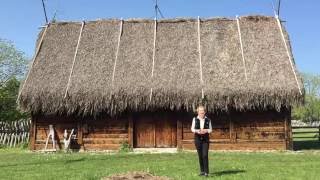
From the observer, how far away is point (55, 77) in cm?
2372

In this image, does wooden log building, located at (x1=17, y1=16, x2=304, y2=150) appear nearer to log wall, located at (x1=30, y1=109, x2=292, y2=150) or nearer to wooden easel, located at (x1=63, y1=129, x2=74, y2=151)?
log wall, located at (x1=30, y1=109, x2=292, y2=150)

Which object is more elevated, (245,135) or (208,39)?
(208,39)

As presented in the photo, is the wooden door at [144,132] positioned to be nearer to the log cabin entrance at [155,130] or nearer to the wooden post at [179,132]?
the log cabin entrance at [155,130]

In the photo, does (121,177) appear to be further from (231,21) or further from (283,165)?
(231,21)

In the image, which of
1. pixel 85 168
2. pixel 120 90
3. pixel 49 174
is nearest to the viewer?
A: pixel 49 174

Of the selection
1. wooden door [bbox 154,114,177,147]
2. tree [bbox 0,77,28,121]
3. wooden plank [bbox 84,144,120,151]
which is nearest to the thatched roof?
wooden door [bbox 154,114,177,147]

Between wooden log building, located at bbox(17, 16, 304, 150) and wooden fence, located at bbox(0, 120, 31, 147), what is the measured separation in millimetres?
4626

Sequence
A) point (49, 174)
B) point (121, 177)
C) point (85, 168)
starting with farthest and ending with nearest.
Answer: point (85, 168) < point (49, 174) < point (121, 177)

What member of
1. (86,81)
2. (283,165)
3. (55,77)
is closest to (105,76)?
(86,81)

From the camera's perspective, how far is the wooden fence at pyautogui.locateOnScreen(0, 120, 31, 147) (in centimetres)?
2788

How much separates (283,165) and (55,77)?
12.2m

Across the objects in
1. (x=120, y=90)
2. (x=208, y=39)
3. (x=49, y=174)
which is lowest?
(x=49, y=174)

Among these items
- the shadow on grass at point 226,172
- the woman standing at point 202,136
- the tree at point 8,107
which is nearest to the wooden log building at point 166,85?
the shadow on grass at point 226,172

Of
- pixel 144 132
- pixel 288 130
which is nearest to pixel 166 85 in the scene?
pixel 144 132
